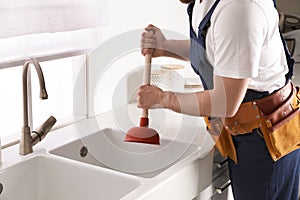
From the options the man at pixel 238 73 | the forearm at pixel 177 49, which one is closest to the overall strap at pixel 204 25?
the man at pixel 238 73

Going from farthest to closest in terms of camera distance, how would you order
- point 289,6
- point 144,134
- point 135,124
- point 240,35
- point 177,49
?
1. point 289,6
2. point 135,124
3. point 177,49
4. point 144,134
5. point 240,35

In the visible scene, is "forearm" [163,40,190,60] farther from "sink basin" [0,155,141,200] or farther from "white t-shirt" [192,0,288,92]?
"sink basin" [0,155,141,200]

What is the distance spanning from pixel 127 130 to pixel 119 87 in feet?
1.20

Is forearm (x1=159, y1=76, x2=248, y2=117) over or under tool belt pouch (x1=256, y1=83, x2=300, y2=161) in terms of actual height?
over

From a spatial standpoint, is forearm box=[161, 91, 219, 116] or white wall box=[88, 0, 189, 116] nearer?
forearm box=[161, 91, 219, 116]

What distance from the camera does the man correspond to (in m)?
1.35

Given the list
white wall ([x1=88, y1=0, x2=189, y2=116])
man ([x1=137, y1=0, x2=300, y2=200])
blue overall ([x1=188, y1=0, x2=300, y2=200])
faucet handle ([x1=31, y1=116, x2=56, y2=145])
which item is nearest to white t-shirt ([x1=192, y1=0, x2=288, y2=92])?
man ([x1=137, y1=0, x2=300, y2=200])

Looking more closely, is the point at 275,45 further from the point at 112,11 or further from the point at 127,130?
the point at 112,11

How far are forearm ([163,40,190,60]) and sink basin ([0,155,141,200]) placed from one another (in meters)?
0.53

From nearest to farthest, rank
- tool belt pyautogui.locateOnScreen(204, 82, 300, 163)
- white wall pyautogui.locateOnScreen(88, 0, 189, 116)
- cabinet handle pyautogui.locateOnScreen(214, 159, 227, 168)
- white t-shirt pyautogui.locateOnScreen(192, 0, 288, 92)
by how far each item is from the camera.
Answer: white t-shirt pyautogui.locateOnScreen(192, 0, 288, 92)
tool belt pyautogui.locateOnScreen(204, 82, 300, 163)
cabinet handle pyautogui.locateOnScreen(214, 159, 227, 168)
white wall pyautogui.locateOnScreen(88, 0, 189, 116)

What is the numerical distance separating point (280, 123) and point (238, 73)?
34cm

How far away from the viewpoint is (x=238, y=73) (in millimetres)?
1354

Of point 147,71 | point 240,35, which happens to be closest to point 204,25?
point 240,35

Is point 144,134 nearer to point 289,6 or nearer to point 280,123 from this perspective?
point 280,123
